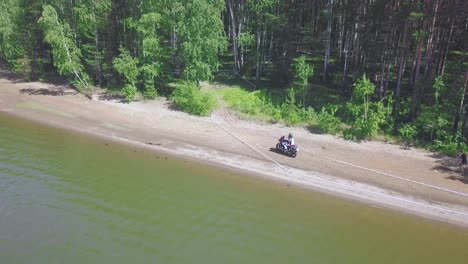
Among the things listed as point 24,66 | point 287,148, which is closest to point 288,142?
point 287,148

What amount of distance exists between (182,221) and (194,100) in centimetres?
1605

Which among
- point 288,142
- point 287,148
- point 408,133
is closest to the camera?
point 288,142

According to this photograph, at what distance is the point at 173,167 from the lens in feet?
88.1

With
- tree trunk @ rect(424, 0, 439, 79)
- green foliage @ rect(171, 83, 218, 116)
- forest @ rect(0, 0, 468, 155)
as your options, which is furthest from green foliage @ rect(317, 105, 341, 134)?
green foliage @ rect(171, 83, 218, 116)

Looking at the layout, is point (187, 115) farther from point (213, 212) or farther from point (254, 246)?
point (254, 246)

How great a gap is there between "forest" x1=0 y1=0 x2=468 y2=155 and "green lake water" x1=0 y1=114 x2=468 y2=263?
31.3 feet

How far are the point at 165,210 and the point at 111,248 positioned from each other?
398 cm

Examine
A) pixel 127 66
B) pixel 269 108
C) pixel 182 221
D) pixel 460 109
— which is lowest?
pixel 182 221

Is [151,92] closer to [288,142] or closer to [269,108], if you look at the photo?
[269,108]

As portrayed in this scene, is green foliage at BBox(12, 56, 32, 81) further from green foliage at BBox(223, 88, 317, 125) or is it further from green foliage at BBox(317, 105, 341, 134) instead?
green foliage at BBox(317, 105, 341, 134)

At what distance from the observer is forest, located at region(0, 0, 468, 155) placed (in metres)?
30.3

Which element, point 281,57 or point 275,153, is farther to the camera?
point 281,57

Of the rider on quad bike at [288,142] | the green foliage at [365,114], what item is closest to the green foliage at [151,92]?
the rider on quad bike at [288,142]

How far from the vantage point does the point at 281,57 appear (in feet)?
131
